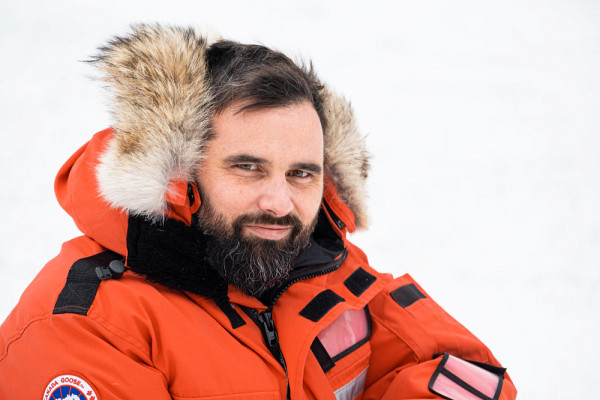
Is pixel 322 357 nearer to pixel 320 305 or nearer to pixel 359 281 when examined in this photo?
pixel 320 305

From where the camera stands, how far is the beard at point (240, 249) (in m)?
1.52

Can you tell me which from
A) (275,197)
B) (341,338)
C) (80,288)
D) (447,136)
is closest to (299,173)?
(275,197)

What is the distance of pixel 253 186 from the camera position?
1.50 meters

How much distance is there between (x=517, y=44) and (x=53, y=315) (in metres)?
7.99

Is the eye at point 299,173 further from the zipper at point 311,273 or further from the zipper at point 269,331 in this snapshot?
the zipper at point 269,331

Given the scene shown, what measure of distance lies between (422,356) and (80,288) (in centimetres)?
133

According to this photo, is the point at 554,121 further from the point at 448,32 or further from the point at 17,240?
the point at 17,240

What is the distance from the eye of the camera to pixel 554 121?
19.9ft

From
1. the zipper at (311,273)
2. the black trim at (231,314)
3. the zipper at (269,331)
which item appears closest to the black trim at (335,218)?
the zipper at (311,273)

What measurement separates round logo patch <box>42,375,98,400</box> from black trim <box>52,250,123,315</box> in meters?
0.17

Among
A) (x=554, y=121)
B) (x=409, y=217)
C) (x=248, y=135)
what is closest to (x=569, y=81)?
(x=554, y=121)

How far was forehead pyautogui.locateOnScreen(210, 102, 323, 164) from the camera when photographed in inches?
57.9

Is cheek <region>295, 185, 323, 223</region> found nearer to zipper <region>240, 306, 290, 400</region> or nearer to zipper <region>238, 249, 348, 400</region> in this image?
zipper <region>238, 249, 348, 400</region>

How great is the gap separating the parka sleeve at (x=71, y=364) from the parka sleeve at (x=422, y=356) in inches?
36.6
